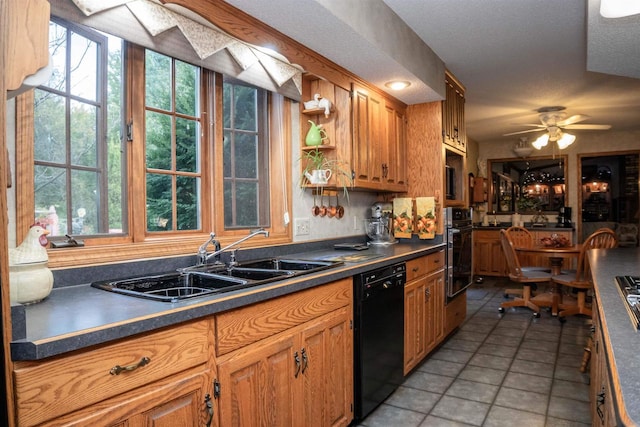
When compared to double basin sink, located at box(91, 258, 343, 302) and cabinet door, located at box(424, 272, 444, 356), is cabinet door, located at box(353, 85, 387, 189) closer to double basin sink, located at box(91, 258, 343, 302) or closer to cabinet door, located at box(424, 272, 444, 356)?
cabinet door, located at box(424, 272, 444, 356)

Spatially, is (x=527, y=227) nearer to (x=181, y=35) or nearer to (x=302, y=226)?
(x=302, y=226)

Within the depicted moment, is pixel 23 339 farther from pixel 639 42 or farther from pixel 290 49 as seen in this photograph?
pixel 639 42

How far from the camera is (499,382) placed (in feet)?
9.40

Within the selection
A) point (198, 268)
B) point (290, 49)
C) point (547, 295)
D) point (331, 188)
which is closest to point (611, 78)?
point (547, 295)

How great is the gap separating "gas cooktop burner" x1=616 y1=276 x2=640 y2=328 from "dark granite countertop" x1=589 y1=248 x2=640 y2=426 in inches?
0.6

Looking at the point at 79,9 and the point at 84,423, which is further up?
the point at 79,9

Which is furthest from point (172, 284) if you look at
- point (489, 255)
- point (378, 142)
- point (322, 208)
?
point (489, 255)

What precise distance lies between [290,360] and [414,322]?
1432 millimetres

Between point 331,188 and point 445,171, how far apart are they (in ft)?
4.19

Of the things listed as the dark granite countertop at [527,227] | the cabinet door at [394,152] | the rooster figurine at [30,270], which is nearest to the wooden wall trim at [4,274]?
the rooster figurine at [30,270]

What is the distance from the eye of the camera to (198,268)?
2.01 m

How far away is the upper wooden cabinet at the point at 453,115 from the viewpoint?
12.7ft

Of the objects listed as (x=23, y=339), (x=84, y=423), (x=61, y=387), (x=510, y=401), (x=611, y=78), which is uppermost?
(x=611, y=78)

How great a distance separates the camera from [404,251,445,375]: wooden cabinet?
2.89 m
